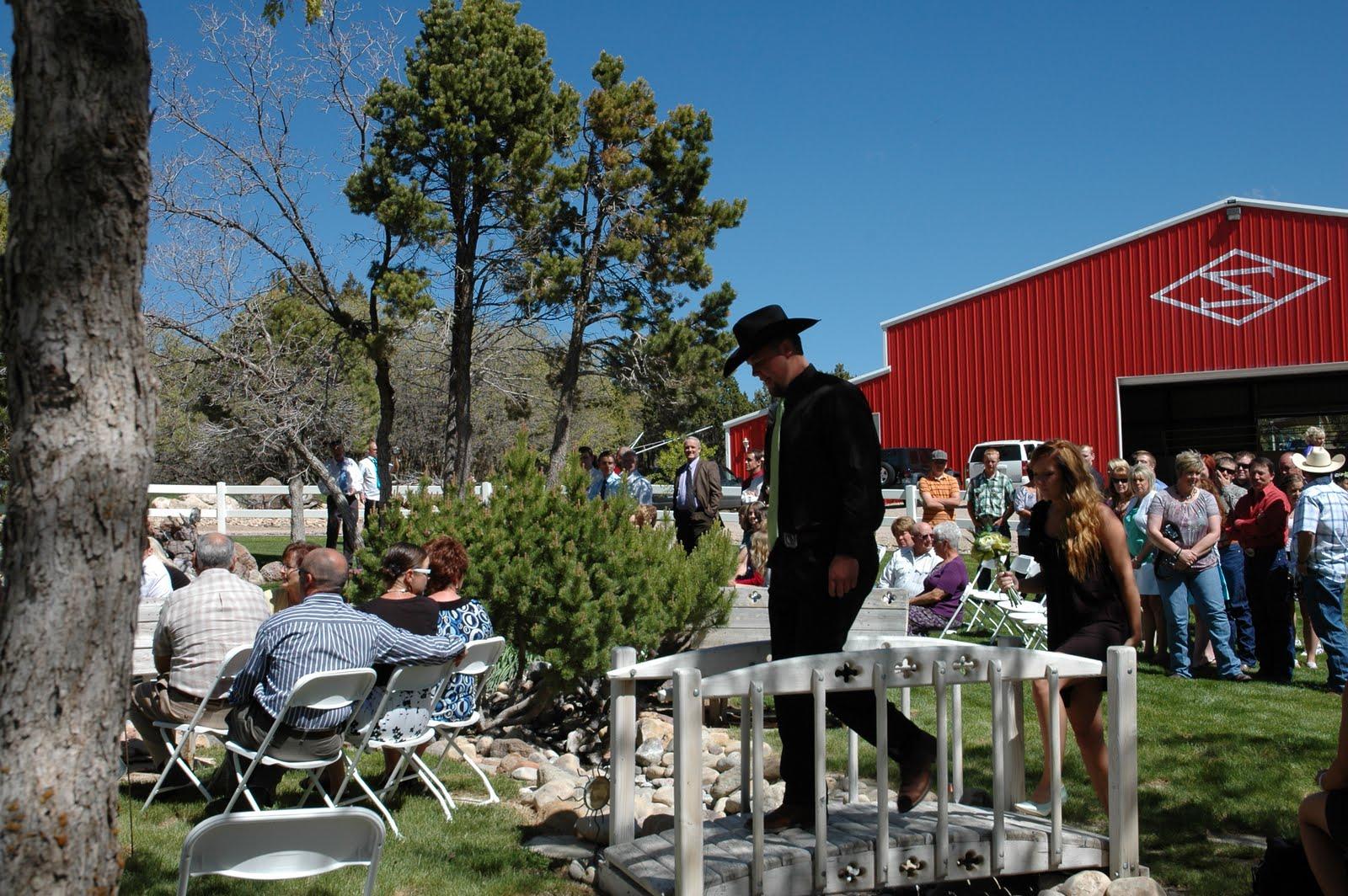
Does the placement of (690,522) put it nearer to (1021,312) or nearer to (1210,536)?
(1210,536)

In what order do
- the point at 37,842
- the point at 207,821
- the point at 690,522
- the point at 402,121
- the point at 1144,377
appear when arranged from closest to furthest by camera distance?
the point at 37,842, the point at 207,821, the point at 690,522, the point at 402,121, the point at 1144,377

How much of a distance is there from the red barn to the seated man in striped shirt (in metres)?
25.0

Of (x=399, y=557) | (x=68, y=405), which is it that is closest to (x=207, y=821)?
(x=68, y=405)

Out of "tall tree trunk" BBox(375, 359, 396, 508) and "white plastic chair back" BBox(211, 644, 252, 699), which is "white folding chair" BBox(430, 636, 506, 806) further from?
"tall tree trunk" BBox(375, 359, 396, 508)

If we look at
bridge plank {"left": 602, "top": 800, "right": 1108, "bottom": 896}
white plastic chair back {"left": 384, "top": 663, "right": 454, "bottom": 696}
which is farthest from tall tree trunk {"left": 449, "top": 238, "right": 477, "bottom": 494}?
bridge plank {"left": 602, "top": 800, "right": 1108, "bottom": 896}

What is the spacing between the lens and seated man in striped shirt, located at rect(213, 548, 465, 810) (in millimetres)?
5039

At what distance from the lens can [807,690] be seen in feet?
12.6

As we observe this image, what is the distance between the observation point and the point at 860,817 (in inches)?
174

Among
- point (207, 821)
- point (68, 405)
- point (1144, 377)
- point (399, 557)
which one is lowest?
point (207, 821)

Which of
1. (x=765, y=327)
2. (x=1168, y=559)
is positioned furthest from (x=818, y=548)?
(x=1168, y=559)

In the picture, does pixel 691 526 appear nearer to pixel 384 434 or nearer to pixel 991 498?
pixel 991 498

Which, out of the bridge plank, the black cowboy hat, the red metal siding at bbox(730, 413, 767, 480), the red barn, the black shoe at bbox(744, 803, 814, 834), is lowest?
the bridge plank

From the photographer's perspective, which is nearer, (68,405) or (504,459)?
(68,405)

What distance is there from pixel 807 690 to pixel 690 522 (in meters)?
8.43
